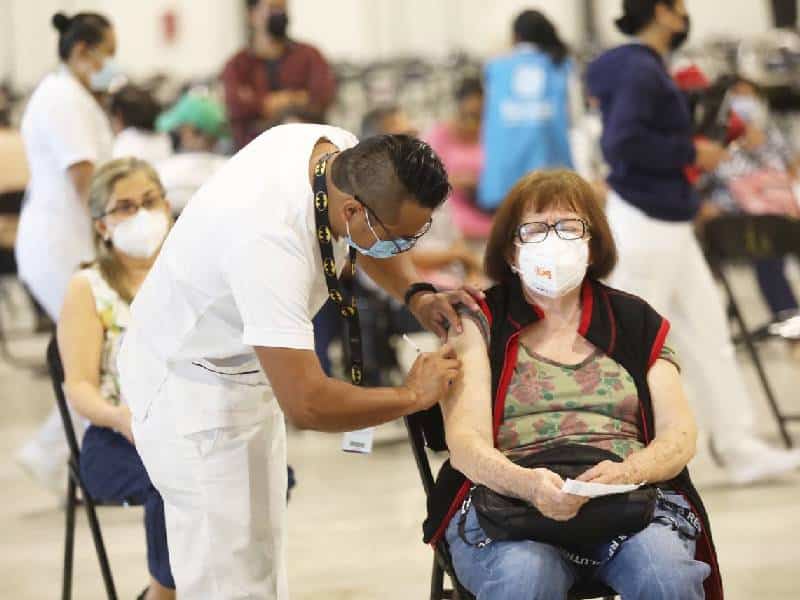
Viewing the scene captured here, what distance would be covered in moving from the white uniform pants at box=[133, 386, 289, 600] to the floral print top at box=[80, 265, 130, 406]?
2.56 feet

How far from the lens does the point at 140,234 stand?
3572 millimetres

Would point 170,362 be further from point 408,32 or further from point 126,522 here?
point 408,32

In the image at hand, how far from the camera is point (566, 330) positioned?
300 cm

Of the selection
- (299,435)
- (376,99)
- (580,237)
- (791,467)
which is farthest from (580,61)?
(580,237)

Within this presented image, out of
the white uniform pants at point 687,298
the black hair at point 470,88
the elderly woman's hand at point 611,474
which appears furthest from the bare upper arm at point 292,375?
the black hair at point 470,88

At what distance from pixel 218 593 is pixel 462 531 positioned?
460 millimetres

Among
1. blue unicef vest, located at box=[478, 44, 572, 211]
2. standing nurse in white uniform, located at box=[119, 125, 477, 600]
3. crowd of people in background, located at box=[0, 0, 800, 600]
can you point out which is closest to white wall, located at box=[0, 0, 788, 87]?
crowd of people in background, located at box=[0, 0, 800, 600]

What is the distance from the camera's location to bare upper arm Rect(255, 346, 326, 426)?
241 cm

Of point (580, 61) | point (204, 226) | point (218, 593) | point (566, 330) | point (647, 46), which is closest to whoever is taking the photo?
point (204, 226)

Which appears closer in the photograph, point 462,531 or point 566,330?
point 462,531

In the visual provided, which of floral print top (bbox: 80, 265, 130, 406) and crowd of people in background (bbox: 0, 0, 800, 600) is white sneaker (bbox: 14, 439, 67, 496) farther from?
floral print top (bbox: 80, 265, 130, 406)

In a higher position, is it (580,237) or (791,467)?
(580,237)

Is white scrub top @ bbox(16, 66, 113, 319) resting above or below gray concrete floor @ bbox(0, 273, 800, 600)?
above

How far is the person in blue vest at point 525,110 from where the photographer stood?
6.78m
